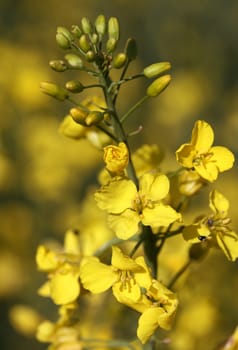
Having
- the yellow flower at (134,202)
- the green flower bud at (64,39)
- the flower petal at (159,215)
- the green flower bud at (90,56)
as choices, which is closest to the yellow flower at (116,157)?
the yellow flower at (134,202)

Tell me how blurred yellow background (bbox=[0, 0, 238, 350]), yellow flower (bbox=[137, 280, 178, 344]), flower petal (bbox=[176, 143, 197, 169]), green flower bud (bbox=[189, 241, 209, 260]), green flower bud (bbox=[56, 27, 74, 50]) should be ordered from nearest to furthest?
yellow flower (bbox=[137, 280, 178, 344]) → flower petal (bbox=[176, 143, 197, 169]) → green flower bud (bbox=[56, 27, 74, 50]) → green flower bud (bbox=[189, 241, 209, 260]) → blurred yellow background (bbox=[0, 0, 238, 350])

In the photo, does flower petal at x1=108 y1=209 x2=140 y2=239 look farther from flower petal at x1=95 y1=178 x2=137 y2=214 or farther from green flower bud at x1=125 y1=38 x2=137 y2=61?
green flower bud at x1=125 y1=38 x2=137 y2=61

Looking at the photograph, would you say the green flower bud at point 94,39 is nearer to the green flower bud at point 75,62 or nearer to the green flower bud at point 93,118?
the green flower bud at point 75,62

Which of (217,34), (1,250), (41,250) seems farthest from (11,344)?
(217,34)

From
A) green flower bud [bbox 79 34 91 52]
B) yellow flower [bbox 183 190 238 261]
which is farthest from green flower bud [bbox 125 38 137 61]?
yellow flower [bbox 183 190 238 261]

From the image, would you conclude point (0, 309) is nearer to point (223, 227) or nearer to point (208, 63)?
point (223, 227)
